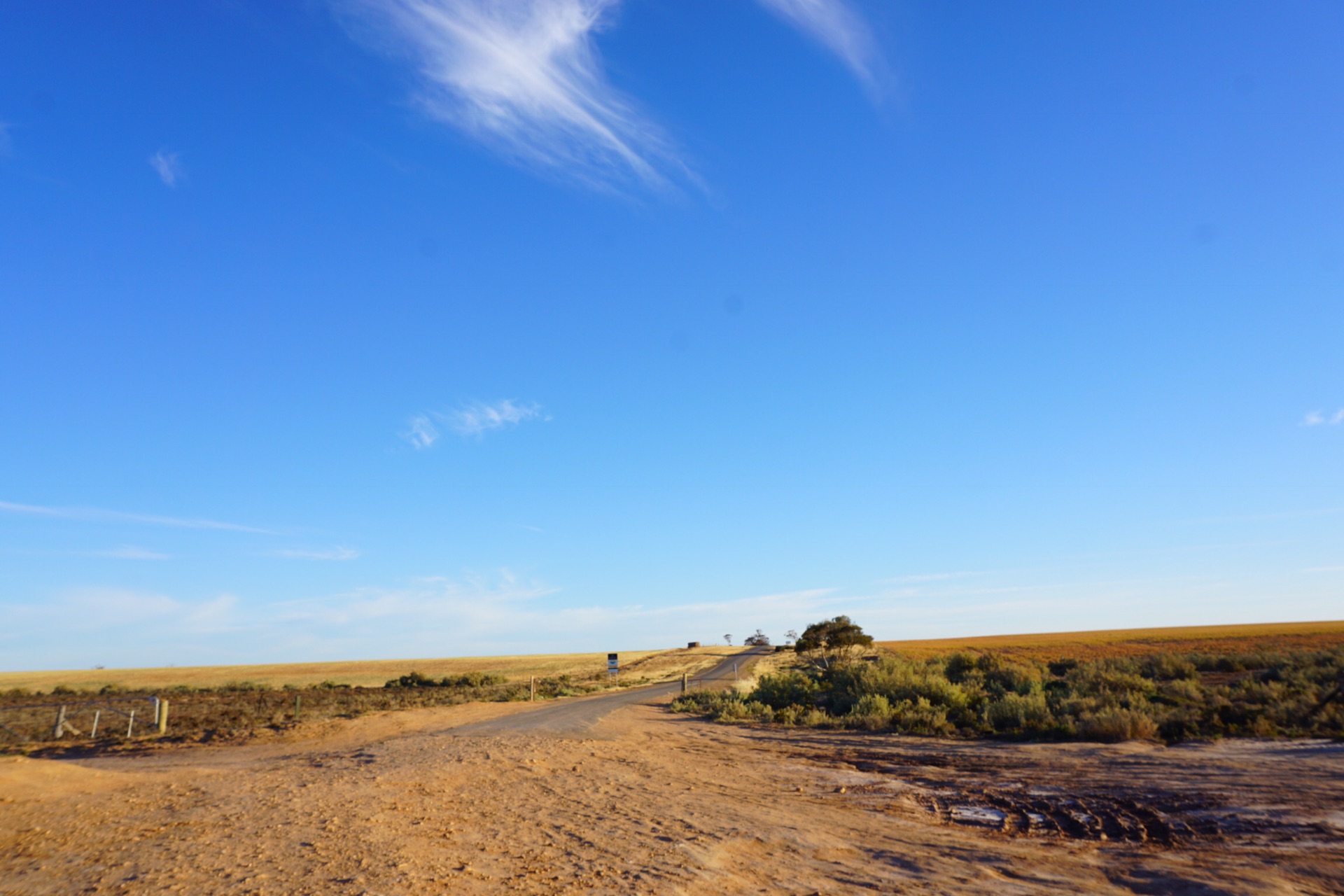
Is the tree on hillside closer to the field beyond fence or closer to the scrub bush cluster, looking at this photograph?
the field beyond fence

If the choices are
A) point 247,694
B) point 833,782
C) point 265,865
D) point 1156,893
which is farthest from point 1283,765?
point 247,694

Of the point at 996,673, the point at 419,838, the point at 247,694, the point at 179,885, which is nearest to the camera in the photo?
the point at 179,885

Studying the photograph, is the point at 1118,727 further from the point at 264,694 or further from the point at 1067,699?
the point at 264,694

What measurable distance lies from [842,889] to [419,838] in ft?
16.8

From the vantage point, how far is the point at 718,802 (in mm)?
11305

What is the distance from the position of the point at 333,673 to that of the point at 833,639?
5591cm

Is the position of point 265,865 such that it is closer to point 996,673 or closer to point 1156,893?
point 1156,893

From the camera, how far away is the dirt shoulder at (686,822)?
7.45 m

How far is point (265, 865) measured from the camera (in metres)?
7.96

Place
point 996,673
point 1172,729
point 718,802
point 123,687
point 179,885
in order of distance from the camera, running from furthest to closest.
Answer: point 123,687
point 996,673
point 1172,729
point 718,802
point 179,885

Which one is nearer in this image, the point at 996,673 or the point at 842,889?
the point at 842,889

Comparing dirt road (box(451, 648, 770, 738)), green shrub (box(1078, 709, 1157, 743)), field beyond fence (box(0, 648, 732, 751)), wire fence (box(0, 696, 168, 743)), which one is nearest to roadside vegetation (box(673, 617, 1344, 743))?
green shrub (box(1078, 709, 1157, 743))

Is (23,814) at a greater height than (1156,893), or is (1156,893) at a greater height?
(23,814)

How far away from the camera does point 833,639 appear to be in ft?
198
